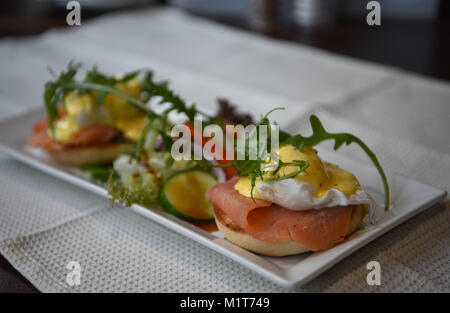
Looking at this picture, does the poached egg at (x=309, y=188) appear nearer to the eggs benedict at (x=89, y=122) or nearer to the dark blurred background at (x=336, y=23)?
the eggs benedict at (x=89, y=122)

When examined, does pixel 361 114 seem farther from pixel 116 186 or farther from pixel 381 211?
pixel 116 186

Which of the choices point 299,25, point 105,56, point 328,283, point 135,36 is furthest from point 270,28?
point 328,283

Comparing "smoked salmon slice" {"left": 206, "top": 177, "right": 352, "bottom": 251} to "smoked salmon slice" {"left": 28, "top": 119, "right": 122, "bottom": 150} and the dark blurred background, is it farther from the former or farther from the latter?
the dark blurred background

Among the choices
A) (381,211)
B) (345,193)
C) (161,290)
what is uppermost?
(345,193)

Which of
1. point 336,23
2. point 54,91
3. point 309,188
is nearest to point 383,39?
point 336,23

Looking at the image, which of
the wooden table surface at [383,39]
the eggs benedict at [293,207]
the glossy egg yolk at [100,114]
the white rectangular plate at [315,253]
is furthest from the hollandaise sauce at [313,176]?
the wooden table surface at [383,39]

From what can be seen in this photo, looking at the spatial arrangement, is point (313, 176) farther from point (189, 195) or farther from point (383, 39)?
point (383, 39)

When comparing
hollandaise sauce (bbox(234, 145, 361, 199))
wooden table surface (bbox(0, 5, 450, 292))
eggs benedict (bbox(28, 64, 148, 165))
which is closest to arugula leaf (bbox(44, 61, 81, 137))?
eggs benedict (bbox(28, 64, 148, 165))

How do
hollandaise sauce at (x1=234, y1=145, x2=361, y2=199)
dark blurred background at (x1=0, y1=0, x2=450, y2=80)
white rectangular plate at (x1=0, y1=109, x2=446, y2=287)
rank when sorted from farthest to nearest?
dark blurred background at (x1=0, y1=0, x2=450, y2=80) < hollandaise sauce at (x1=234, y1=145, x2=361, y2=199) < white rectangular plate at (x1=0, y1=109, x2=446, y2=287)
